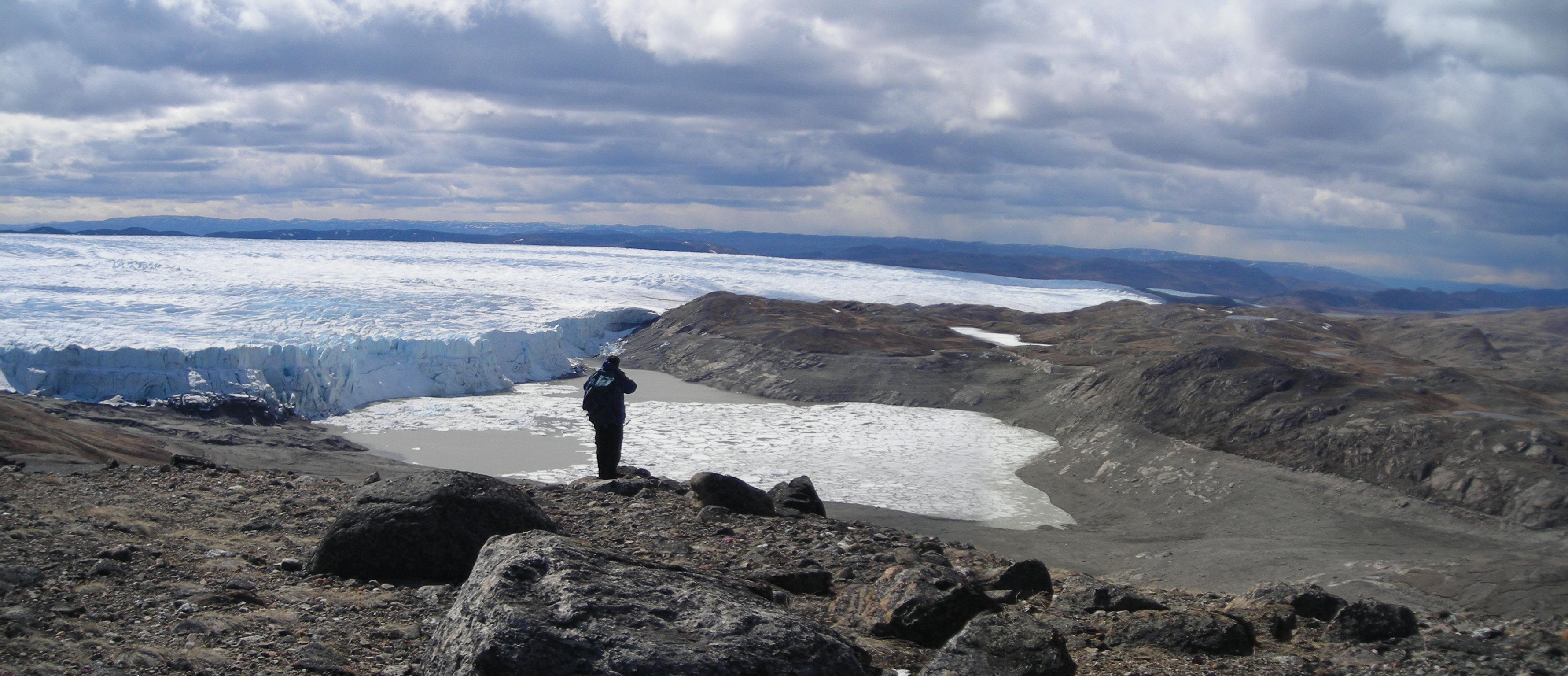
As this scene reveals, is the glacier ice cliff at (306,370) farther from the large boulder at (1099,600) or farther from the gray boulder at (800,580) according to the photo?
the large boulder at (1099,600)

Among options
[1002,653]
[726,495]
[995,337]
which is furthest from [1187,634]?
[995,337]

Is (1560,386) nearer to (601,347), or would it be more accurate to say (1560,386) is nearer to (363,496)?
(601,347)

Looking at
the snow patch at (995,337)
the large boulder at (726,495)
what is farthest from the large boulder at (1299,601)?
the snow patch at (995,337)

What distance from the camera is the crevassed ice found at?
22422mm

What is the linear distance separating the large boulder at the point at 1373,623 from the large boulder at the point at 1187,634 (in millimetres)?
700

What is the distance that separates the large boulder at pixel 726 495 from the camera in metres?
9.62

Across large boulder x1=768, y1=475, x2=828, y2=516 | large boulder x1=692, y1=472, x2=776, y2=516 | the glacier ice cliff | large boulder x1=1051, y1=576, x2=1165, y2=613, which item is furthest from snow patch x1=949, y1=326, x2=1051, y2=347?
large boulder x1=1051, y1=576, x2=1165, y2=613

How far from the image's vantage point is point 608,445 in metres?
12.5

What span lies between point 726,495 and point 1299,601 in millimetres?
4930

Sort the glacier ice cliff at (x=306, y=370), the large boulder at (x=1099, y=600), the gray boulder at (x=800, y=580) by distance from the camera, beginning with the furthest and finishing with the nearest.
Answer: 1. the glacier ice cliff at (x=306, y=370)
2. the large boulder at (x=1099, y=600)
3. the gray boulder at (x=800, y=580)

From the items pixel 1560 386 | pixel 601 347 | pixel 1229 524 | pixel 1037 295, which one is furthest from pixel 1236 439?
pixel 1037 295

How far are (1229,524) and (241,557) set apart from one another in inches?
733

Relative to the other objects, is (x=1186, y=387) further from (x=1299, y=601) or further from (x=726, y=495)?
(x=1299, y=601)

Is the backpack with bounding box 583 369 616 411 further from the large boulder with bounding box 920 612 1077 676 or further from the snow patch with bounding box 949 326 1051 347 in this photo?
the snow patch with bounding box 949 326 1051 347
